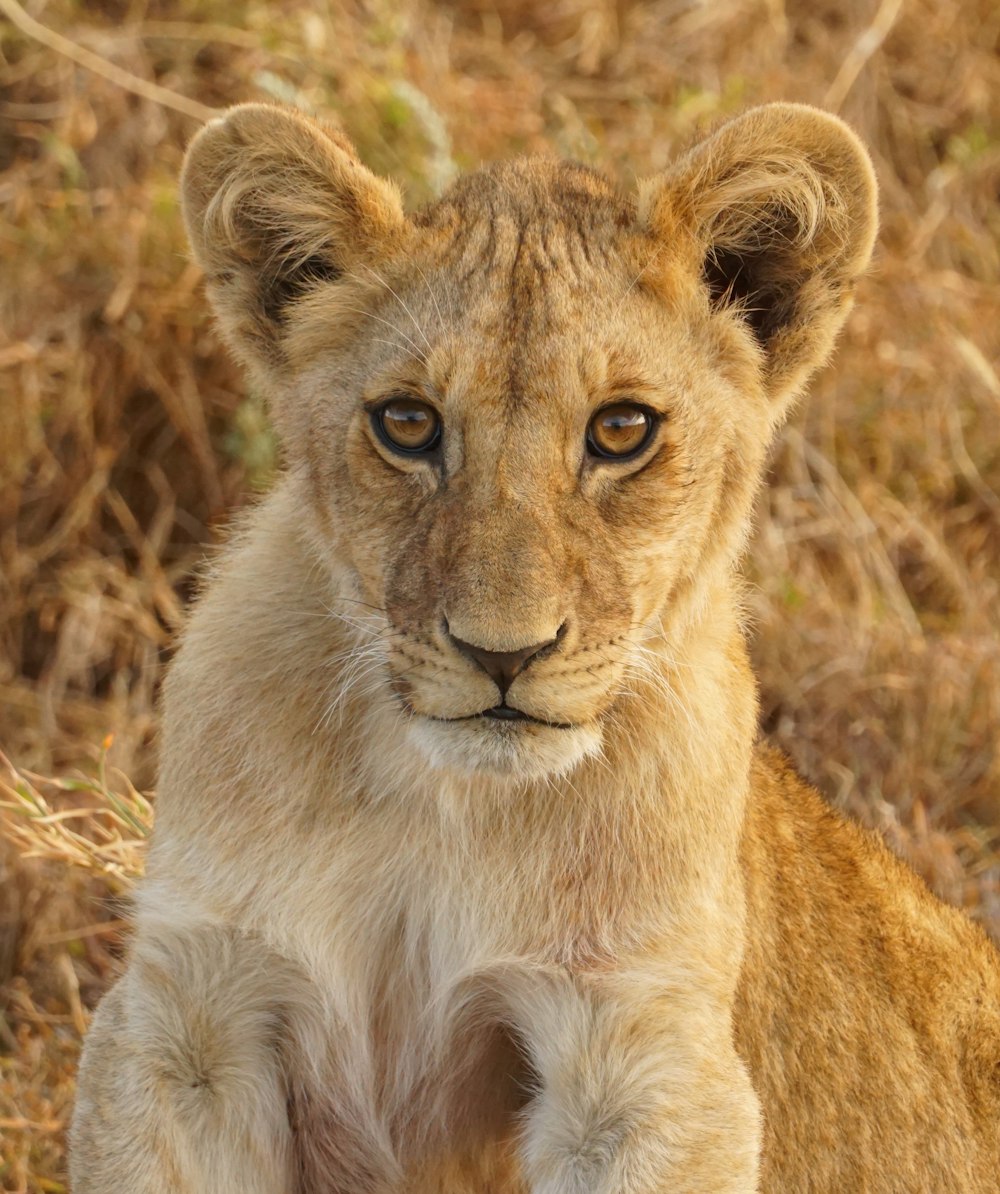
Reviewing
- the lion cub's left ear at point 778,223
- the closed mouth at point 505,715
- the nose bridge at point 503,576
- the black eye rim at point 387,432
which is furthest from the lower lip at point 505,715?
the lion cub's left ear at point 778,223

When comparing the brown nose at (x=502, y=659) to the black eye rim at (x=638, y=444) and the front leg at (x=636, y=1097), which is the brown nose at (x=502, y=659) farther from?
the front leg at (x=636, y=1097)

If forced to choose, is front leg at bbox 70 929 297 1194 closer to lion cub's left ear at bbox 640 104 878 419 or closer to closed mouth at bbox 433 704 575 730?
closed mouth at bbox 433 704 575 730

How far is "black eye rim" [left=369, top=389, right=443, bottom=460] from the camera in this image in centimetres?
298

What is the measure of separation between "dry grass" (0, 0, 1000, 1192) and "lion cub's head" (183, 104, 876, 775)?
74.1 inches

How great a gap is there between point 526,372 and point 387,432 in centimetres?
26

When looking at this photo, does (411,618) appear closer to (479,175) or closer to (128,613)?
(479,175)

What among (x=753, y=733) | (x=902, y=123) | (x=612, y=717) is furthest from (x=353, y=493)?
(x=902, y=123)

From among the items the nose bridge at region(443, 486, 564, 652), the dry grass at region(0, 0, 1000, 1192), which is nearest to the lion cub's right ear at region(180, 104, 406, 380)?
the nose bridge at region(443, 486, 564, 652)

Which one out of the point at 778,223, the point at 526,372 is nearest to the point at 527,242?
the point at 526,372

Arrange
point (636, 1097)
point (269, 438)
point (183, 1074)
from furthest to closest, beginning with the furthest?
point (269, 438), point (183, 1074), point (636, 1097)

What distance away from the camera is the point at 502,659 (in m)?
2.77

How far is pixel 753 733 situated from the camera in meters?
3.44

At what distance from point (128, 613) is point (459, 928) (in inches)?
122

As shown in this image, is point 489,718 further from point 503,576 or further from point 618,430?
point 618,430
